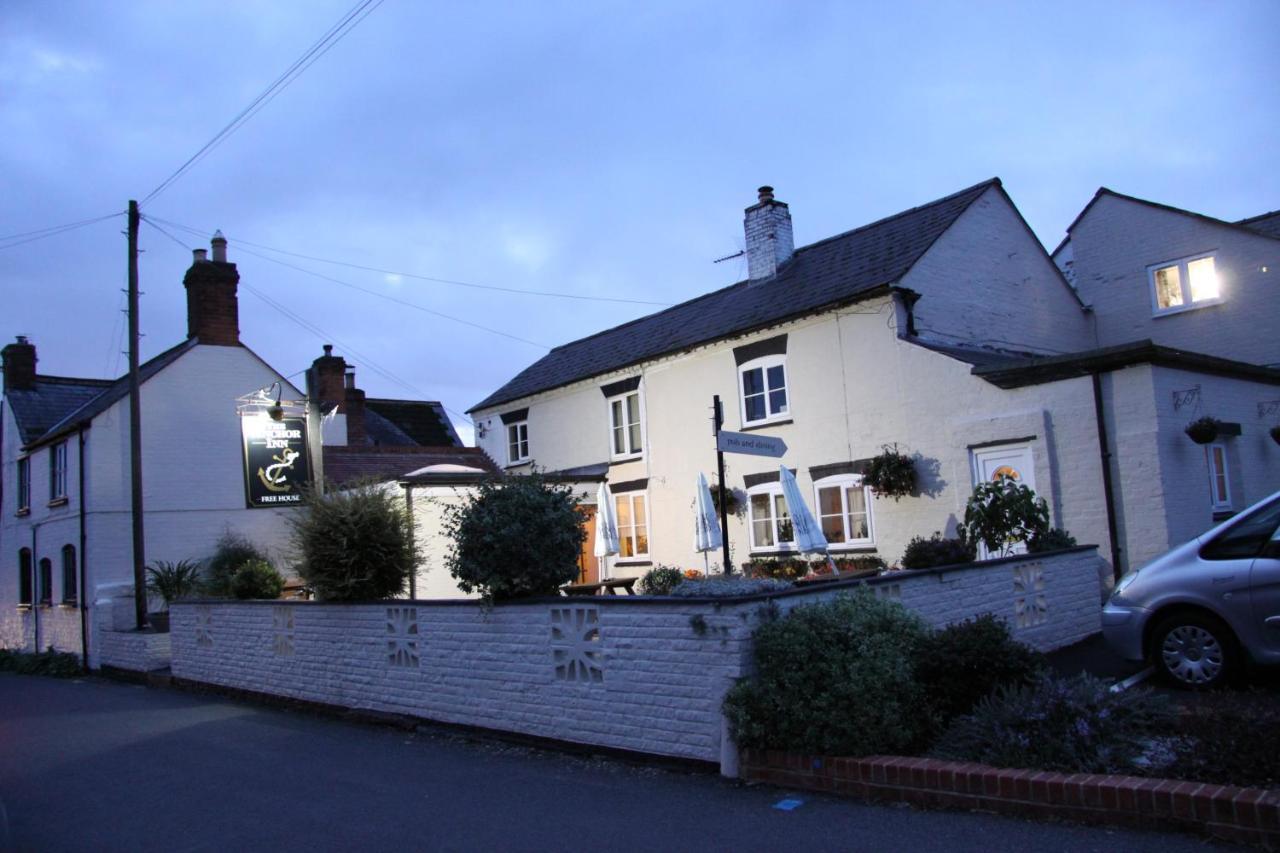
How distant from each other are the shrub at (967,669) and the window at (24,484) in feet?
86.4

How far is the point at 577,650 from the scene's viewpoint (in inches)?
338

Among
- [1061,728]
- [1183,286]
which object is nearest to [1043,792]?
[1061,728]

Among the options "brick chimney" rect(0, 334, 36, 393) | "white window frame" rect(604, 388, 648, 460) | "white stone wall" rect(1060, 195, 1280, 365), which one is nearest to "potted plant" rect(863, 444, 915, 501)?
"white window frame" rect(604, 388, 648, 460)

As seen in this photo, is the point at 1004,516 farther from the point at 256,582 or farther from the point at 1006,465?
the point at 256,582

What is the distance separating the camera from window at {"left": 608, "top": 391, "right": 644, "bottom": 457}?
22688mm

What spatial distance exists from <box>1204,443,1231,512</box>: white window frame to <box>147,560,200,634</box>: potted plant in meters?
19.2

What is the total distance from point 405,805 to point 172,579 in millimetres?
16737

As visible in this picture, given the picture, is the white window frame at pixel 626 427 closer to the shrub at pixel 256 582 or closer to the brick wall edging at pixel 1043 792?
the shrub at pixel 256 582

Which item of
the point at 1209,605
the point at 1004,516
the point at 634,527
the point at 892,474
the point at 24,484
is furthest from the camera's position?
the point at 24,484

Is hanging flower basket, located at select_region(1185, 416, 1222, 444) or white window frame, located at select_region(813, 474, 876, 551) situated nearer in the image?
hanging flower basket, located at select_region(1185, 416, 1222, 444)

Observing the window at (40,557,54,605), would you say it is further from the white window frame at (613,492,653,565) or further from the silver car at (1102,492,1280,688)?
the silver car at (1102,492,1280,688)

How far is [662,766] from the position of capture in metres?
7.76

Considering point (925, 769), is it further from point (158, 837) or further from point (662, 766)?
point (158, 837)

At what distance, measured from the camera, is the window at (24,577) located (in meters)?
26.3
